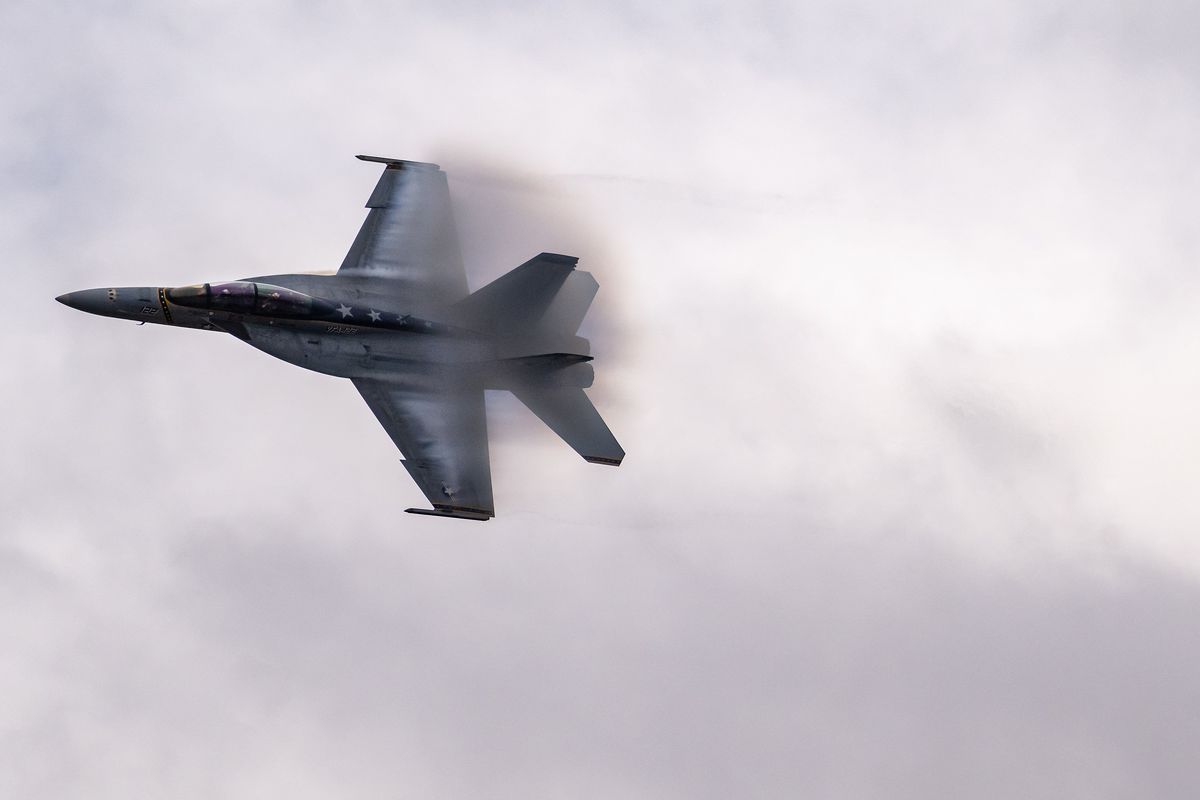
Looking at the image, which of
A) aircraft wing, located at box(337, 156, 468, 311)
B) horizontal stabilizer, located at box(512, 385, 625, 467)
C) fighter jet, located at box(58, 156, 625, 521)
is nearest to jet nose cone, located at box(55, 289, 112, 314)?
fighter jet, located at box(58, 156, 625, 521)

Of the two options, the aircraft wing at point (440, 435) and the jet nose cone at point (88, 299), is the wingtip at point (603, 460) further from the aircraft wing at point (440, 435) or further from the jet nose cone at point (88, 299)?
the jet nose cone at point (88, 299)

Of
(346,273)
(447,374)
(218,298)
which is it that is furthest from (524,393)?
(218,298)

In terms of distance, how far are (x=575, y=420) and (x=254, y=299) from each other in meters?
11.8

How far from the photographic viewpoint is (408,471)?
49.5 meters

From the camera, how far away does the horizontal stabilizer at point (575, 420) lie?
49750mm

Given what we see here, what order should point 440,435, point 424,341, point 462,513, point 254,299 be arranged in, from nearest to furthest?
point 462,513 → point 254,299 → point 440,435 → point 424,341

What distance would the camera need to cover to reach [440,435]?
49.9 m

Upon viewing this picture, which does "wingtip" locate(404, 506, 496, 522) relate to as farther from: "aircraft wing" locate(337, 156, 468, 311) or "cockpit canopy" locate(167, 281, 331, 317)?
"cockpit canopy" locate(167, 281, 331, 317)

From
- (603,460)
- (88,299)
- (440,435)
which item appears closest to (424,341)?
(440,435)

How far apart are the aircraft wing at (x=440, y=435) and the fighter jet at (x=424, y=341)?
0.03 meters

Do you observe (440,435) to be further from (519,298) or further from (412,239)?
(412,239)

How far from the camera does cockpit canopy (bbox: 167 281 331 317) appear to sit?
49.6 metres

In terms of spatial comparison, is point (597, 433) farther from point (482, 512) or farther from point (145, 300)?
point (145, 300)

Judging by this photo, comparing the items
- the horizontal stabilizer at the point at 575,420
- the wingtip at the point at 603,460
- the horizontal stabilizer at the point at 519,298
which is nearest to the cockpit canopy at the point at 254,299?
the horizontal stabilizer at the point at 519,298
